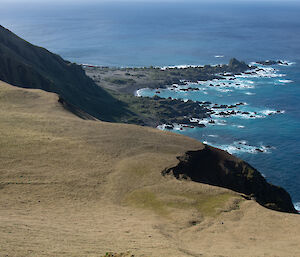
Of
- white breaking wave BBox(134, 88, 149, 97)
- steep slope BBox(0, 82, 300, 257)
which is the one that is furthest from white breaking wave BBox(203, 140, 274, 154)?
white breaking wave BBox(134, 88, 149, 97)

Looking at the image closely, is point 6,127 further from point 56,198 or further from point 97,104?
point 97,104

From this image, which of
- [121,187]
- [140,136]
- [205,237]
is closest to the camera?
[205,237]

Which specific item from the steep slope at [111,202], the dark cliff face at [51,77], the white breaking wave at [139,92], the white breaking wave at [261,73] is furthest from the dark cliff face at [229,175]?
the white breaking wave at [261,73]

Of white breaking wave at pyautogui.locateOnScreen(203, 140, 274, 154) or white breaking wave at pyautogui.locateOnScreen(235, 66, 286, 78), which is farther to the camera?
white breaking wave at pyautogui.locateOnScreen(235, 66, 286, 78)

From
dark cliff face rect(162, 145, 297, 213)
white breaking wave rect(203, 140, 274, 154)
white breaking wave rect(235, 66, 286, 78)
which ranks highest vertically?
white breaking wave rect(235, 66, 286, 78)

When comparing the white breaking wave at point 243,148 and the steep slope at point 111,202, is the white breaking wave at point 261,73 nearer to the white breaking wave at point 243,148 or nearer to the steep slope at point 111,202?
the white breaking wave at point 243,148

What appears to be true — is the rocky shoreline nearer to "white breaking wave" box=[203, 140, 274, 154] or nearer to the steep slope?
"white breaking wave" box=[203, 140, 274, 154]

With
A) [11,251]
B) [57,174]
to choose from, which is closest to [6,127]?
[57,174]
